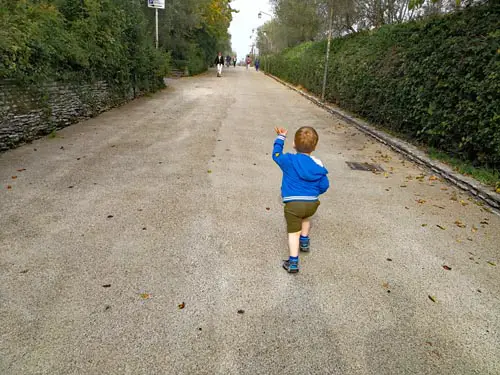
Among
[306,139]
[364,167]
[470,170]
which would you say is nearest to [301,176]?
[306,139]

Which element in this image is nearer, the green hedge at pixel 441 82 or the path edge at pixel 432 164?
the path edge at pixel 432 164

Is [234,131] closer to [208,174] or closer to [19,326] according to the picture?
[208,174]

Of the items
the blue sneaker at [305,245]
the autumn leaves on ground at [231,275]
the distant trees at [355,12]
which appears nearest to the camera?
the autumn leaves on ground at [231,275]

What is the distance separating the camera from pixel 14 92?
6508mm

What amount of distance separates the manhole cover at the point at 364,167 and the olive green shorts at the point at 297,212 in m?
3.66

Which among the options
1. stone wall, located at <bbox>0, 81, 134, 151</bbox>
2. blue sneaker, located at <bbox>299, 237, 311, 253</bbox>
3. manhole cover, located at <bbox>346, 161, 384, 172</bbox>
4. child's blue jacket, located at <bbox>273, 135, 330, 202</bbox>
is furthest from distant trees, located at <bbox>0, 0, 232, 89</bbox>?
manhole cover, located at <bbox>346, 161, 384, 172</bbox>

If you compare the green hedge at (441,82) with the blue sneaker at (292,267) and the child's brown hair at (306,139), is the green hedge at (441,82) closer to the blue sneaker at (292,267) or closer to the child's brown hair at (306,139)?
the child's brown hair at (306,139)

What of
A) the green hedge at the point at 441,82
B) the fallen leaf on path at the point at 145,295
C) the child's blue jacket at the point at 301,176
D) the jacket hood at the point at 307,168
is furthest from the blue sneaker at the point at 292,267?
the green hedge at the point at 441,82

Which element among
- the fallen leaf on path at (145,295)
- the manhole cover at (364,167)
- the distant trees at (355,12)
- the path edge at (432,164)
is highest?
the distant trees at (355,12)

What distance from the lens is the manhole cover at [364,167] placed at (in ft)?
20.5

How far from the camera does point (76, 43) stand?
8.55 metres

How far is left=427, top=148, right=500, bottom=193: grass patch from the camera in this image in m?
5.05

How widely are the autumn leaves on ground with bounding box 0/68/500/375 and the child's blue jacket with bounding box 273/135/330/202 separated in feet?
2.47

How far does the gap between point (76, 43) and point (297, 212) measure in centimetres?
844
